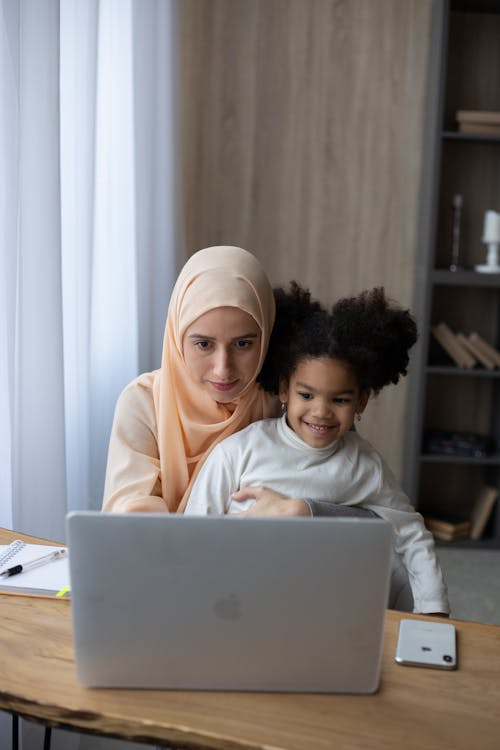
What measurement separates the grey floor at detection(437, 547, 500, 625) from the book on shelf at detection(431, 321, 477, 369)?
0.84 meters

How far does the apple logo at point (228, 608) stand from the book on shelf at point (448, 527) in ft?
9.42

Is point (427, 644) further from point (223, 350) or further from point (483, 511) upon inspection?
point (483, 511)

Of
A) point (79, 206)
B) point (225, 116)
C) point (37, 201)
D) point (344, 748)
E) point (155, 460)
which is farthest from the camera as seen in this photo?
point (225, 116)

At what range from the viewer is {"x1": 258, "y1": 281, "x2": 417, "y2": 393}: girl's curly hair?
1543 millimetres

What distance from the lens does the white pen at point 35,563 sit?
4.34 feet

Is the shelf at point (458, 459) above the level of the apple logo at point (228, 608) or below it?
below

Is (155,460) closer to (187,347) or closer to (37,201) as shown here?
(187,347)

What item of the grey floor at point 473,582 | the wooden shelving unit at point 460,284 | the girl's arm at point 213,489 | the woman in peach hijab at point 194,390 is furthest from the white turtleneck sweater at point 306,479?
the wooden shelving unit at point 460,284

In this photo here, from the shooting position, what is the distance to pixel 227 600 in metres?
0.98

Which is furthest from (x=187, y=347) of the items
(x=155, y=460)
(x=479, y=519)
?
(x=479, y=519)

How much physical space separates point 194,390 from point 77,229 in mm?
736

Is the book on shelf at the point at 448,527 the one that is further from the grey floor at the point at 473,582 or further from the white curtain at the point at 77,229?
the white curtain at the point at 77,229

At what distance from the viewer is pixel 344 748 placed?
0.94 metres

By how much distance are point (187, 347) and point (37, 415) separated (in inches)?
18.8
